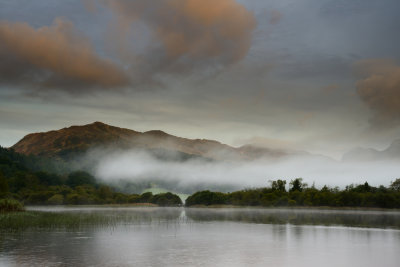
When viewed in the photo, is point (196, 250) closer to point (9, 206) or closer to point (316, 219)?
point (9, 206)

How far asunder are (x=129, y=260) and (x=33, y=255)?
9.39m

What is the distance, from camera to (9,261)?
35.1m

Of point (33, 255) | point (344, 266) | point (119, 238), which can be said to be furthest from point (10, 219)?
point (344, 266)

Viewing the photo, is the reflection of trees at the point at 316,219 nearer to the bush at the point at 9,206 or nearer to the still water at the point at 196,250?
the still water at the point at 196,250

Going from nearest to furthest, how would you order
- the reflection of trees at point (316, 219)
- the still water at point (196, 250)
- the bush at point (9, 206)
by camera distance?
the still water at point (196, 250) < the reflection of trees at point (316, 219) < the bush at point (9, 206)

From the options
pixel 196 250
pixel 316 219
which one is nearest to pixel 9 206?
pixel 196 250

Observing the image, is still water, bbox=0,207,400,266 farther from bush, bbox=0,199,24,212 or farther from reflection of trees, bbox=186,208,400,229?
bush, bbox=0,199,24,212

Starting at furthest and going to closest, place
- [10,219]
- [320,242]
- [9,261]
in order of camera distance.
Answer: [10,219] → [320,242] → [9,261]

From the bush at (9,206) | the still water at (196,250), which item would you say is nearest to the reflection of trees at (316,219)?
the still water at (196,250)

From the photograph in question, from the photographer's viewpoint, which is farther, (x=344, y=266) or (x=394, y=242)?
(x=394, y=242)

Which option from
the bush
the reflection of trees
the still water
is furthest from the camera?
the bush

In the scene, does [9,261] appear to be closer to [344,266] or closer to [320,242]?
[344,266]

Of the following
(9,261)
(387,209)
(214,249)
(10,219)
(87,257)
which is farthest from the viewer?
(387,209)

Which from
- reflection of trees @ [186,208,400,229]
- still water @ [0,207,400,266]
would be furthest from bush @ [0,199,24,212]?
reflection of trees @ [186,208,400,229]
